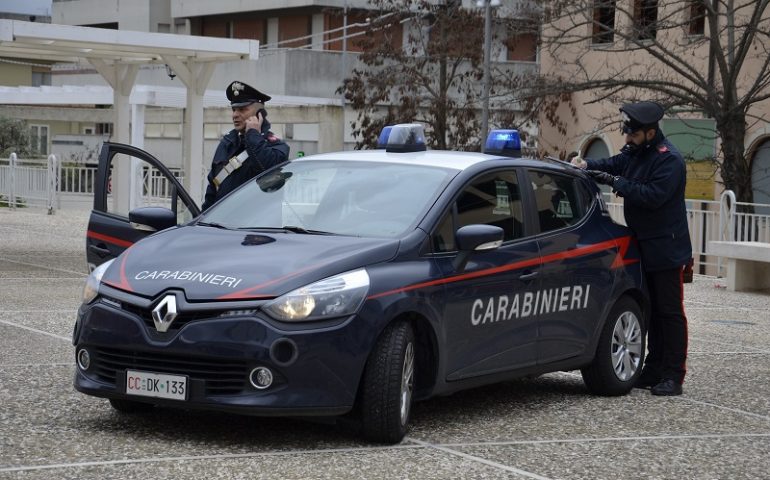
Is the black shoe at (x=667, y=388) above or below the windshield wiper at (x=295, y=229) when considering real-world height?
below

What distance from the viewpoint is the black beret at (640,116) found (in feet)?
31.3

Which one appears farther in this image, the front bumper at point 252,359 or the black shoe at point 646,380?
the black shoe at point 646,380

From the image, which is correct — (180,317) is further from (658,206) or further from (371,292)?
(658,206)

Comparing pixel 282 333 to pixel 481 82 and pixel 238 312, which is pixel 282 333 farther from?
pixel 481 82

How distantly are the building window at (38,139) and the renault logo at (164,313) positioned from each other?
5245cm

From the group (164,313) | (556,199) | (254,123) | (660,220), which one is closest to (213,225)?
(164,313)

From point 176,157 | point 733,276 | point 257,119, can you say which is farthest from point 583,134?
point 257,119

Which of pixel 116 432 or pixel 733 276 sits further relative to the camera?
pixel 733 276

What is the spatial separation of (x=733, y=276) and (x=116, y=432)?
46.8 ft

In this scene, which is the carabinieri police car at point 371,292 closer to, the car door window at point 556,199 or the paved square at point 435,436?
the car door window at point 556,199

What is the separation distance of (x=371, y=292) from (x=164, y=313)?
38.1 inches

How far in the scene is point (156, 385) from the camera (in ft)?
23.0

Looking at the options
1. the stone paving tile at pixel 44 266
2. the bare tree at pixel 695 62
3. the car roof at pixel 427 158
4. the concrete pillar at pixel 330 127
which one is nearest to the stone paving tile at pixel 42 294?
the stone paving tile at pixel 44 266

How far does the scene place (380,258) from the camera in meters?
7.33
